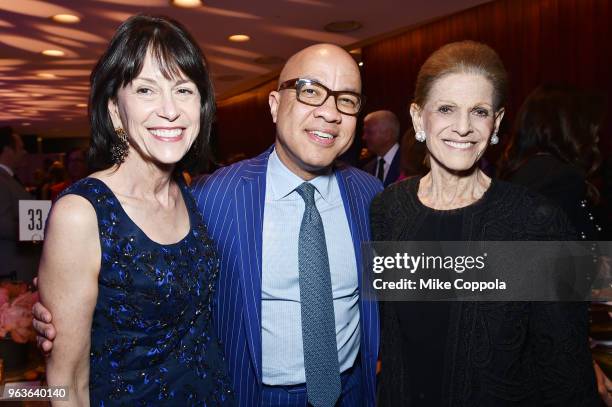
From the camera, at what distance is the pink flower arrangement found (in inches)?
65.8

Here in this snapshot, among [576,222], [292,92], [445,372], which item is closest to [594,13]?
→ [576,222]

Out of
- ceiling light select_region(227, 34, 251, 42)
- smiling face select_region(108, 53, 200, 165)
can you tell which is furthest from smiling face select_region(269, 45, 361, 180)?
ceiling light select_region(227, 34, 251, 42)

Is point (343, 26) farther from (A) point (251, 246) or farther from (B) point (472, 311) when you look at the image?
(B) point (472, 311)

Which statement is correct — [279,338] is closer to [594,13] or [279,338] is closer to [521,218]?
[521,218]

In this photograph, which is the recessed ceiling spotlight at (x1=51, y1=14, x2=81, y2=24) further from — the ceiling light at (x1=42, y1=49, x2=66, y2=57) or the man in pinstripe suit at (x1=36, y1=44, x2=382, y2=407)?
the man in pinstripe suit at (x1=36, y1=44, x2=382, y2=407)

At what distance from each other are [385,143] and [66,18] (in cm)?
353

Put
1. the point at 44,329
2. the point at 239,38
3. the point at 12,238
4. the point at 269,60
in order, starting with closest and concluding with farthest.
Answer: the point at 44,329 → the point at 12,238 → the point at 239,38 → the point at 269,60

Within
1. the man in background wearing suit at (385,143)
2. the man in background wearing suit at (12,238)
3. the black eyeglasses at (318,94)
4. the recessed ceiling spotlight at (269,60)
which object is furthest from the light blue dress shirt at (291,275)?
the recessed ceiling spotlight at (269,60)

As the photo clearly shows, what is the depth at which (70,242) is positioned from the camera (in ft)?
3.79

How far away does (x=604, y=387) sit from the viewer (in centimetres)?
154

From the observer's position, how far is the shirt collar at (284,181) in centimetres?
170

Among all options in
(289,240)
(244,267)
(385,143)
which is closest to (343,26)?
(385,143)

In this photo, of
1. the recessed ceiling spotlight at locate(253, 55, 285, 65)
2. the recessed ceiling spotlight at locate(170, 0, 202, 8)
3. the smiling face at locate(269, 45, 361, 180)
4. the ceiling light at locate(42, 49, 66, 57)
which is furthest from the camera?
the recessed ceiling spotlight at locate(253, 55, 285, 65)

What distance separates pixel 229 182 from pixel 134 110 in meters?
0.45
